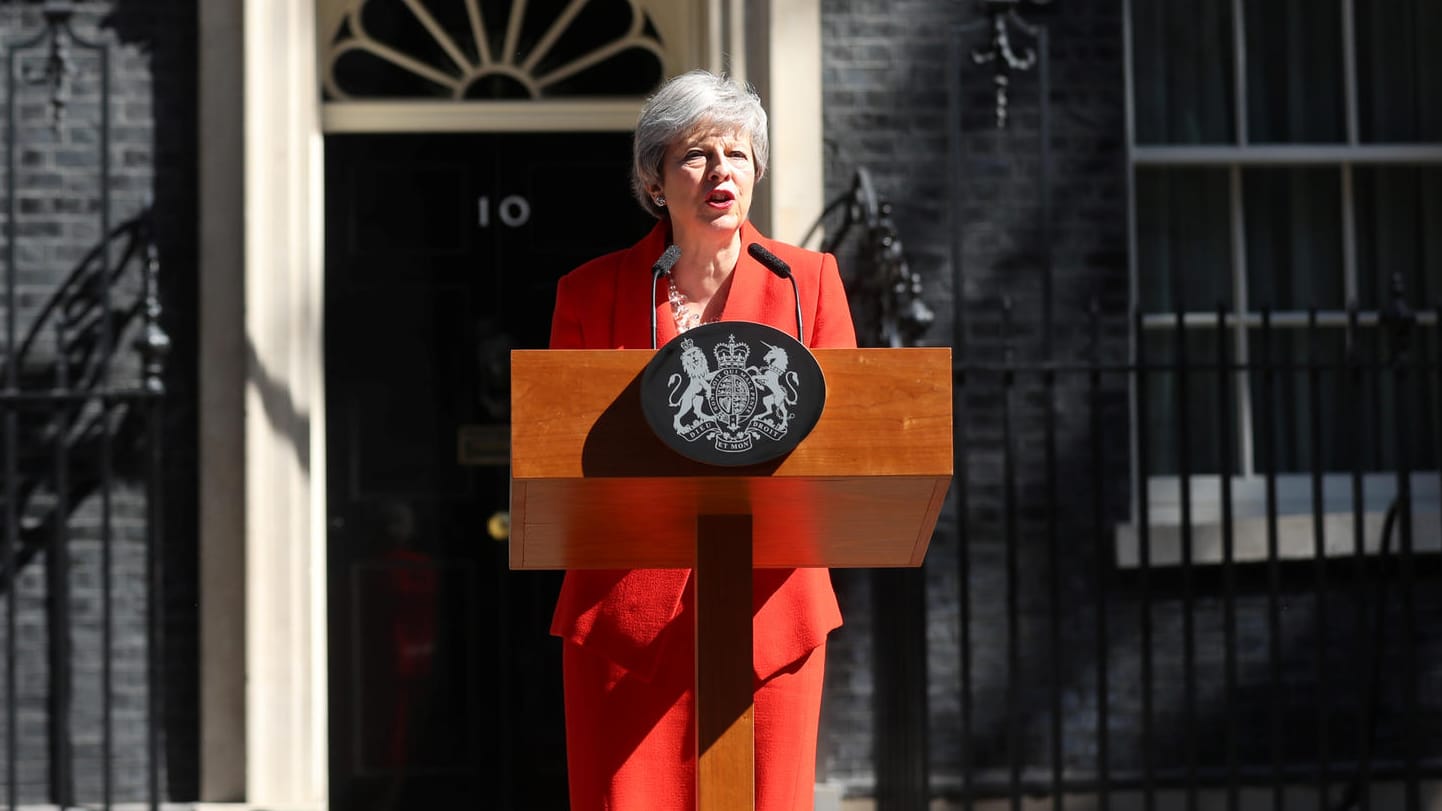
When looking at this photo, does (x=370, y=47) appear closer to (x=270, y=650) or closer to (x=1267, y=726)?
(x=270, y=650)

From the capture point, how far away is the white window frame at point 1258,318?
6512mm

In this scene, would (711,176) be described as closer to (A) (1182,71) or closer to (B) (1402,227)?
(A) (1182,71)

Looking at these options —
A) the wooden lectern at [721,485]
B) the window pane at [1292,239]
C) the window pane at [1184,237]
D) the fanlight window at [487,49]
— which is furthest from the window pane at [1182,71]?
the wooden lectern at [721,485]

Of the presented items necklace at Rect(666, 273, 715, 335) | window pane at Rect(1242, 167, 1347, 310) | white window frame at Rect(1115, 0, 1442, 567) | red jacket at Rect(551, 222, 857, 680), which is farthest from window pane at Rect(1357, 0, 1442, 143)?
necklace at Rect(666, 273, 715, 335)

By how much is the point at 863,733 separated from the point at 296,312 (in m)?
2.50

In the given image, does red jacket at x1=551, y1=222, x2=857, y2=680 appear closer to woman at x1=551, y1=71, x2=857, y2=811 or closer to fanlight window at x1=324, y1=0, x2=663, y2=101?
woman at x1=551, y1=71, x2=857, y2=811

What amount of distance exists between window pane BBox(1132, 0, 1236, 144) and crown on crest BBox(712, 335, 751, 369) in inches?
194

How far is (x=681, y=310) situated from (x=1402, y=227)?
4.88 m

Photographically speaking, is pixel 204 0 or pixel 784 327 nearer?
pixel 784 327

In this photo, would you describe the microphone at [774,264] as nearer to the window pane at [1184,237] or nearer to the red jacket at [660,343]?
the red jacket at [660,343]

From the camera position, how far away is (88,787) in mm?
6230

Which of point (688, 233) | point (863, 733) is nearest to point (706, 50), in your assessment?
point (863, 733)

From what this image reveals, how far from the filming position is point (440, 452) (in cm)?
670

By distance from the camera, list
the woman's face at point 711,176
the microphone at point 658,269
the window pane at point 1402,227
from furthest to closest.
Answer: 1. the window pane at point 1402,227
2. the woman's face at point 711,176
3. the microphone at point 658,269
